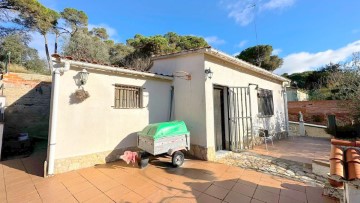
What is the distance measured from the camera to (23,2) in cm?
1516

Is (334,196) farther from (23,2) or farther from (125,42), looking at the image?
(125,42)

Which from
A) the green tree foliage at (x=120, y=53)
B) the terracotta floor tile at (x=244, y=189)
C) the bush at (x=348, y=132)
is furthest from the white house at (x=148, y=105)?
the green tree foliage at (x=120, y=53)

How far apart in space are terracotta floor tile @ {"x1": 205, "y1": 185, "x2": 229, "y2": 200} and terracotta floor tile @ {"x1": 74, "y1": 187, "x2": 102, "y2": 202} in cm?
279

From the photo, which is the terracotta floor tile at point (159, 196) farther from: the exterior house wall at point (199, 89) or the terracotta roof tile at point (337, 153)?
the terracotta roof tile at point (337, 153)

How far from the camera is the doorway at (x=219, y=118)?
8.10 meters

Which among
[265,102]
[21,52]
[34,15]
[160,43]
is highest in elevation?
[34,15]

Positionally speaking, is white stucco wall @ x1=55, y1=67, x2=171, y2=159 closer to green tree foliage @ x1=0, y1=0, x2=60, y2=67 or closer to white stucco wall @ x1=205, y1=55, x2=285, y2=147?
white stucco wall @ x1=205, y1=55, x2=285, y2=147

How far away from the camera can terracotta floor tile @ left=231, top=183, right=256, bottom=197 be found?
167 inches

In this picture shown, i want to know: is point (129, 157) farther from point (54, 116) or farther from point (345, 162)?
point (345, 162)

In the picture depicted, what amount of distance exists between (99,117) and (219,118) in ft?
17.3

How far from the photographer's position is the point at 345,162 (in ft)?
9.57

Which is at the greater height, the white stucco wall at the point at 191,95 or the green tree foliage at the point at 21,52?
the green tree foliage at the point at 21,52

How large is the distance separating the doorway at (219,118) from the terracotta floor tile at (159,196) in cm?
440

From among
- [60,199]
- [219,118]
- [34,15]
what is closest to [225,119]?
[219,118]
